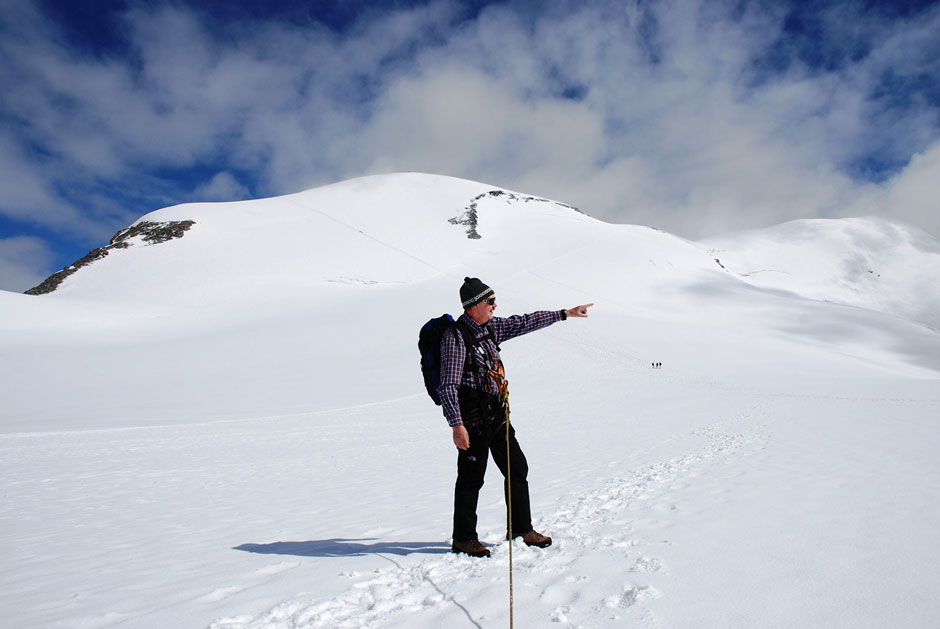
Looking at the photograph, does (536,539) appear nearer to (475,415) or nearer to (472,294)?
(475,415)

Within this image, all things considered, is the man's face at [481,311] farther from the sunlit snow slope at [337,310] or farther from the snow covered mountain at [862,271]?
the snow covered mountain at [862,271]

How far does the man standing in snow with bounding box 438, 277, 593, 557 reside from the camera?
3850 mm

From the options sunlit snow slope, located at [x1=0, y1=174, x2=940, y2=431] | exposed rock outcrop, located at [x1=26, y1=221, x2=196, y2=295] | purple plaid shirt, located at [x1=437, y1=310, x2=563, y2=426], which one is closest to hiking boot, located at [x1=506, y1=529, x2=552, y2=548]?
purple plaid shirt, located at [x1=437, y1=310, x2=563, y2=426]

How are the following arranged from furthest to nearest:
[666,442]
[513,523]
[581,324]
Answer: [581,324] → [666,442] → [513,523]

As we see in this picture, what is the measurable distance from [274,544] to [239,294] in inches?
1510

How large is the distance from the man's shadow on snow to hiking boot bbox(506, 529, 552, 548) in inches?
26.0

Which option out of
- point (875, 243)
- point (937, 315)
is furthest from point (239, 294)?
point (875, 243)

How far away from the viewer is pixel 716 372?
25328 mm

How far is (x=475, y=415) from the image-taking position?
3998 mm

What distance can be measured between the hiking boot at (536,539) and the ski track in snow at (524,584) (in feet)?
0.22

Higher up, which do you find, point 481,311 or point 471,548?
point 481,311

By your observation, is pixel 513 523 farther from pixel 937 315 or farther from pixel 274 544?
pixel 937 315

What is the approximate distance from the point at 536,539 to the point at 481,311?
189 cm

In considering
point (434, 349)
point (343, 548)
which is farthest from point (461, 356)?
point (343, 548)
